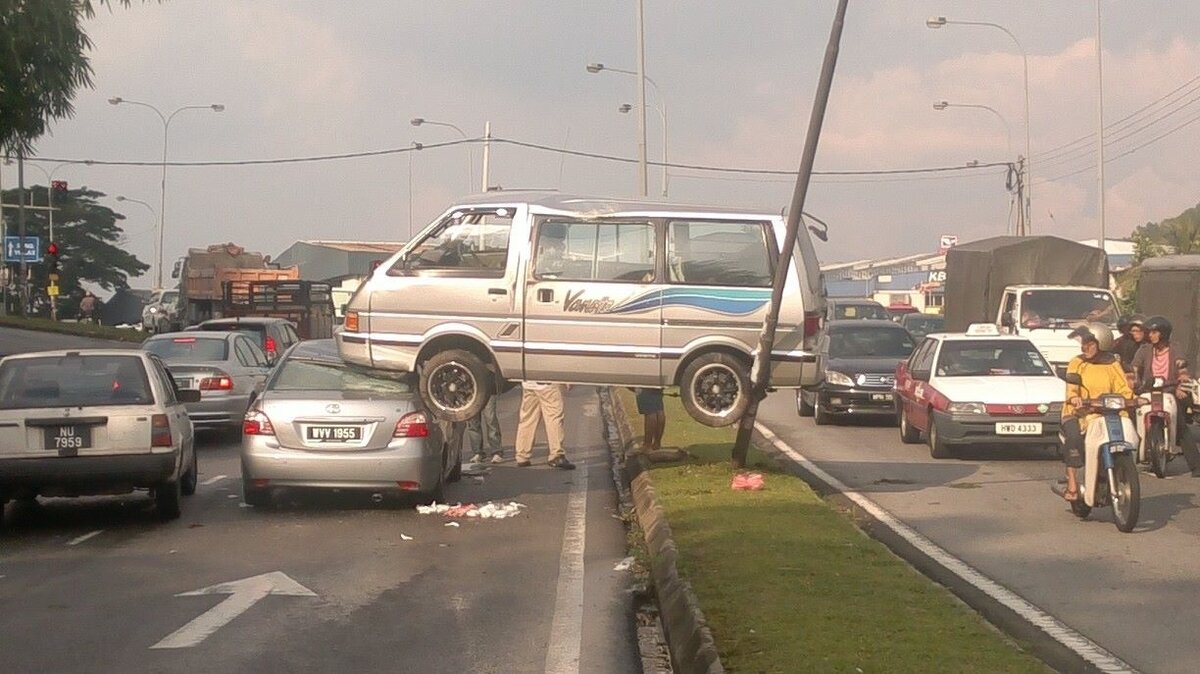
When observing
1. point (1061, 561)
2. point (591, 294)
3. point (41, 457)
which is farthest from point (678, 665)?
point (41, 457)

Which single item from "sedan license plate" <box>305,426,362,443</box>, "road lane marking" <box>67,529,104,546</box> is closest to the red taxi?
"sedan license plate" <box>305,426,362,443</box>

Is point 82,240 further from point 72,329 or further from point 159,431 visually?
point 159,431

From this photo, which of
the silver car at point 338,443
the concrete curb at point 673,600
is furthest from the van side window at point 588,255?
the concrete curb at point 673,600

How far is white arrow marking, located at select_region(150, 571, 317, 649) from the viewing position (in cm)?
809

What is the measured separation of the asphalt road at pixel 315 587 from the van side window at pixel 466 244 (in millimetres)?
2282

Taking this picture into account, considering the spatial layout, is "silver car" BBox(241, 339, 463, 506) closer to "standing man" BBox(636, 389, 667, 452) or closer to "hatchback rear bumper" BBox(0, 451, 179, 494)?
"hatchback rear bumper" BBox(0, 451, 179, 494)

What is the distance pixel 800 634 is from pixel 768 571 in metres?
1.92

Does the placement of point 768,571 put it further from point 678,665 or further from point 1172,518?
point 1172,518

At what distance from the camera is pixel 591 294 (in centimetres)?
1309

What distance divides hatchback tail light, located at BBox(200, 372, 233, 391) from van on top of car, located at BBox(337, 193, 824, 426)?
25.6 ft

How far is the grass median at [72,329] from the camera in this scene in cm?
4978

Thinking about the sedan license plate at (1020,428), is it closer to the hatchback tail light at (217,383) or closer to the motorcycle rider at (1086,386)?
the motorcycle rider at (1086,386)

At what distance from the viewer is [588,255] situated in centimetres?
1320

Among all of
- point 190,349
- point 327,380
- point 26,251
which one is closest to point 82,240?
point 26,251
